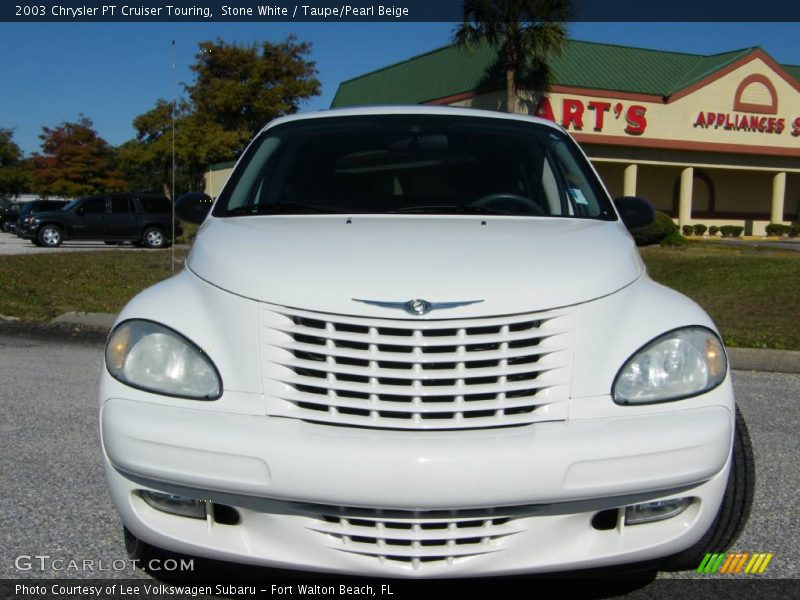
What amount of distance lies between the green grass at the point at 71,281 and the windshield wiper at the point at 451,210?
6.70 metres

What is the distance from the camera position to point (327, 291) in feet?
8.76

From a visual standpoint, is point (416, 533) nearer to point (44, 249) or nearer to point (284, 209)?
point (284, 209)

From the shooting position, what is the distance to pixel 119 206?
2627 cm

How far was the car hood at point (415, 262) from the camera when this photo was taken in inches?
104

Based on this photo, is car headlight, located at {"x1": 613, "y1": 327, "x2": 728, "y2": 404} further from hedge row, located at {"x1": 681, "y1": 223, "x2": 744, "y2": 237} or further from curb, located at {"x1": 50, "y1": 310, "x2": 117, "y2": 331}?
hedge row, located at {"x1": 681, "y1": 223, "x2": 744, "y2": 237}

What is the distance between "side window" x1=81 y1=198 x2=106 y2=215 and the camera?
1029 inches

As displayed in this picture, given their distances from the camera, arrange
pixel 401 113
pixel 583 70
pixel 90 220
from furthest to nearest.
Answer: pixel 583 70, pixel 90 220, pixel 401 113

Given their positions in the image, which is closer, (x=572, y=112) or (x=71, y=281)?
(x=71, y=281)

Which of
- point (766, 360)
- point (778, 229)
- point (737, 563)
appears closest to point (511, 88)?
point (778, 229)

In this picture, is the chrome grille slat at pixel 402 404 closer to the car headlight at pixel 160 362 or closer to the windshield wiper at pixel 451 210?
the car headlight at pixel 160 362

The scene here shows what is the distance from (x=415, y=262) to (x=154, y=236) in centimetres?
2478

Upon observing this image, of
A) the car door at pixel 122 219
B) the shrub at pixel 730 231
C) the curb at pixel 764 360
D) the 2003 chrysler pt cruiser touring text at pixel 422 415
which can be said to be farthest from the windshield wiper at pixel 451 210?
the shrub at pixel 730 231

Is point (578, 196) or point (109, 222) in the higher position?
point (578, 196)

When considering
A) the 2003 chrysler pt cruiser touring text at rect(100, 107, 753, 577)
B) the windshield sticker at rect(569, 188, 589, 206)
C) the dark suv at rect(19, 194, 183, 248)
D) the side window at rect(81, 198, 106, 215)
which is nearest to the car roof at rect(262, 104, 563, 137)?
the windshield sticker at rect(569, 188, 589, 206)
